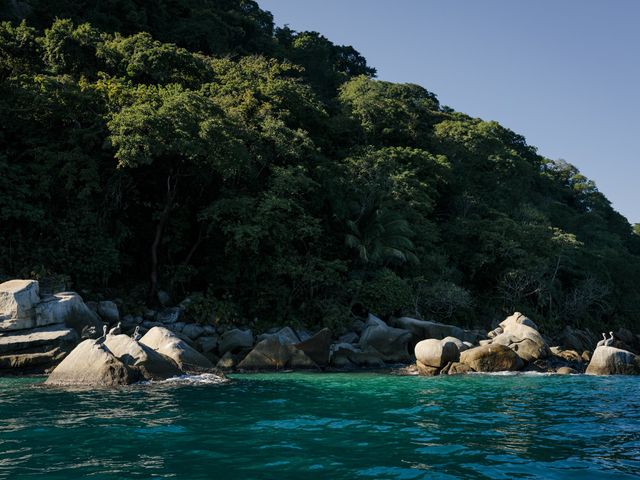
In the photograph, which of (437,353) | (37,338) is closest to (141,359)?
(37,338)

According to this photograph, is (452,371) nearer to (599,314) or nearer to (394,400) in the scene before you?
(394,400)

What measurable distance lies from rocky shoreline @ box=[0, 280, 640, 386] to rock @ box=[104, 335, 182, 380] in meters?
0.03

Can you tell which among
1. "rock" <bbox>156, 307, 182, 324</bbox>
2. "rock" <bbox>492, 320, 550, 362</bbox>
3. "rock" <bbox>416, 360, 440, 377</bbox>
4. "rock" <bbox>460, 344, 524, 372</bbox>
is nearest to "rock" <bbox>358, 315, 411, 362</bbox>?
"rock" <bbox>416, 360, 440, 377</bbox>

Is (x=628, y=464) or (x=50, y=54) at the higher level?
(x=50, y=54)

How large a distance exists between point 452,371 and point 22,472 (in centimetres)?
1396

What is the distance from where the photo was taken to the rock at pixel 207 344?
63.5 ft

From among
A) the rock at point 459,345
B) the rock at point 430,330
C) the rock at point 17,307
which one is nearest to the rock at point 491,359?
the rock at point 459,345

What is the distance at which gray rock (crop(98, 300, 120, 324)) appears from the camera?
19344mm

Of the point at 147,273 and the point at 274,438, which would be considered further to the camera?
the point at 147,273

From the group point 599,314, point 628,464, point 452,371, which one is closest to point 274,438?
point 628,464

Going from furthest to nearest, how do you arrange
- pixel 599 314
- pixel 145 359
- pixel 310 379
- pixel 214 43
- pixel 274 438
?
pixel 214 43, pixel 599 314, pixel 310 379, pixel 145 359, pixel 274 438

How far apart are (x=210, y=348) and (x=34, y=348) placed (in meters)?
5.74

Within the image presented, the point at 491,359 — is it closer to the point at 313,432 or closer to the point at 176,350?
the point at 176,350

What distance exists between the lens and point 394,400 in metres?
11.8
